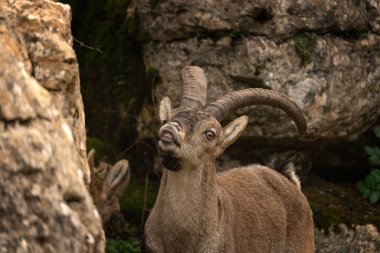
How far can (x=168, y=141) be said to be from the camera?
7688 mm

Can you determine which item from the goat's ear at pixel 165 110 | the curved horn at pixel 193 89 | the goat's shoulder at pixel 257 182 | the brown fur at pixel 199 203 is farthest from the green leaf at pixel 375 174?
the goat's ear at pixel 165 110

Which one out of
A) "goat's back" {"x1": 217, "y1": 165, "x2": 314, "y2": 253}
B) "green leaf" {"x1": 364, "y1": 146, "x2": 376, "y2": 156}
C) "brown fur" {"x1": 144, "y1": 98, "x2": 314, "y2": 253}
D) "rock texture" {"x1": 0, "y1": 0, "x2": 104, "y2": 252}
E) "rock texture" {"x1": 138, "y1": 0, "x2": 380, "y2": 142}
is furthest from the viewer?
"green leaf" {"x1": 364, "y1": 146, "x2": 376, "y2": 156}

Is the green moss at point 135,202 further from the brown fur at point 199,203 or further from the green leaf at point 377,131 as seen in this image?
the green leaf at point 377,131

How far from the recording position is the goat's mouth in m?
7.67

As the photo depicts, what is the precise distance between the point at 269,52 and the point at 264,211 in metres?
2.57

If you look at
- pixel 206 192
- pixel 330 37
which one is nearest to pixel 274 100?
pixel 206 192

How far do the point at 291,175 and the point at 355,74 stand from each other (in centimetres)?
216

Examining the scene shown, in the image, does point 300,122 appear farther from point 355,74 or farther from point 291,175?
point 355,74

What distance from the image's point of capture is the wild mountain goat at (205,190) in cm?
805

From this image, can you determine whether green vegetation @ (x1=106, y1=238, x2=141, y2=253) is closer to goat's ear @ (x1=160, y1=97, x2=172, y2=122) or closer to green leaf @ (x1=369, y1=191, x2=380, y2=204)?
goat's ear @ (x1=160, y1=97, x2=172, y2=122)

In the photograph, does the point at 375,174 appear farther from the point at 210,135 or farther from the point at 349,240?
the point at 210,135

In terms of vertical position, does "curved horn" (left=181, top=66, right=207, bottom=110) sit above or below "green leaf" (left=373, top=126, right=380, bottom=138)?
above

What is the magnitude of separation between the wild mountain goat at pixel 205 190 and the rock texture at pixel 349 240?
230cm

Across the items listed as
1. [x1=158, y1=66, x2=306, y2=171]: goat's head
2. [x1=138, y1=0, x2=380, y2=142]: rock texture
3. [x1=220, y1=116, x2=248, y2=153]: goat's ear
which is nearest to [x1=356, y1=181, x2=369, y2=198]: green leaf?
[x1=138, y1=0, x2=380, y2=142]: rock texture
